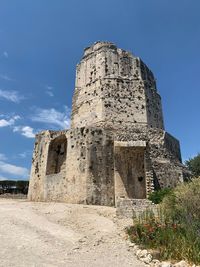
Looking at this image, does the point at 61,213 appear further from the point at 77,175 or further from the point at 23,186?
the point at 23,186

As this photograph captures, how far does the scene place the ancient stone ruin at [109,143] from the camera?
15844 mm

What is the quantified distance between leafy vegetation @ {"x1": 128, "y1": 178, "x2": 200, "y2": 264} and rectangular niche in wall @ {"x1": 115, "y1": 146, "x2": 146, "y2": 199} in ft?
16.7

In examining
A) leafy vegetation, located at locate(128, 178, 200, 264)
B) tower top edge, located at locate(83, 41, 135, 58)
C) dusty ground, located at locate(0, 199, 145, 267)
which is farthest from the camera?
tower top edge, located at locate(83, 41, 135, 58)

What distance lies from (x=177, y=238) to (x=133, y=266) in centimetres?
221

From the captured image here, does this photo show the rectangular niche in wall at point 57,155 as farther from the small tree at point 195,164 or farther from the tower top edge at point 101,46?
the small tree at point 195,164

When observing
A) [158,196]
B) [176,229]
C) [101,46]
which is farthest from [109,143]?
[101,46]

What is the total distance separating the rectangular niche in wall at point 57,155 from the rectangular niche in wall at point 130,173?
4.56m

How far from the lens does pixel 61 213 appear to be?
11570mm

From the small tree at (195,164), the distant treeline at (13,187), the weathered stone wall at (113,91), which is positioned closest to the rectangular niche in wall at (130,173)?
the weathered stone wall at (113,91)

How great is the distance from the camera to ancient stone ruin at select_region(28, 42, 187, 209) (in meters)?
15.8

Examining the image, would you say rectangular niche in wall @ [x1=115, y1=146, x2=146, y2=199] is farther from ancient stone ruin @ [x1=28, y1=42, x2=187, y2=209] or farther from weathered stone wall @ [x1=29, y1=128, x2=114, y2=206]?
weathered stone wall @ [x1=29, y1=128, x2=114, y2=206]

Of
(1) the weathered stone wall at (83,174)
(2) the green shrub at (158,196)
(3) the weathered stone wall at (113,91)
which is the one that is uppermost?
(3) the weathered stone wall at (113,91)

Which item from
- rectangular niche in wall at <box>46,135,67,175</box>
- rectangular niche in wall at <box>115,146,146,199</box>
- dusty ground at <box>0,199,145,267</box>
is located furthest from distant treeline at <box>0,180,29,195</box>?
dusty ground at <box>0,199,145,267</box>

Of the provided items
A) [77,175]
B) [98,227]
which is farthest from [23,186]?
[98,227]
